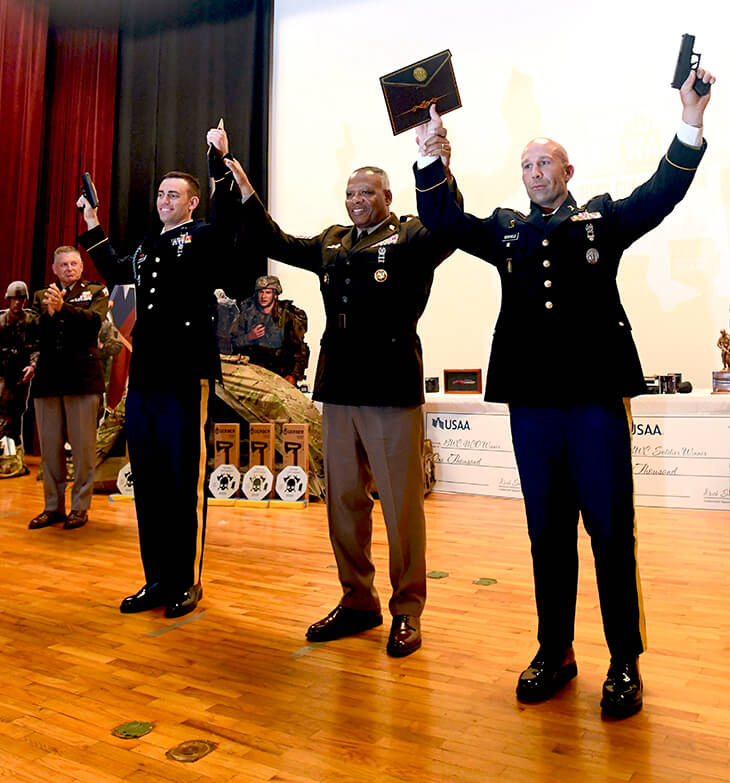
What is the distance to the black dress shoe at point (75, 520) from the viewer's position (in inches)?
163

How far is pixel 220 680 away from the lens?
2021 millimetres

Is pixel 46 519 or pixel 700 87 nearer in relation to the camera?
pixel 700 87

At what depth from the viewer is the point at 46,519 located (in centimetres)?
418

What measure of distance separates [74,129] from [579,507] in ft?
25.8

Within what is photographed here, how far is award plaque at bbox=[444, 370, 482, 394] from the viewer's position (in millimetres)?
5789

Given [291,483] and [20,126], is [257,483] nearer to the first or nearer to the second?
[291,483]

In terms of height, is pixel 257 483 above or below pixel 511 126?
below

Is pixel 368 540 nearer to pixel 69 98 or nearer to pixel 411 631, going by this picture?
pixel 411 631

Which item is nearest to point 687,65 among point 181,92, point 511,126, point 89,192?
point 89,192

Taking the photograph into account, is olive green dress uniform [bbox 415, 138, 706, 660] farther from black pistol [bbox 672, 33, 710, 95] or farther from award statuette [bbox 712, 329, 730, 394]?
award statuette [bbox 712, 329, 730, 394]

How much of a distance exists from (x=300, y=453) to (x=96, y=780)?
143 inches

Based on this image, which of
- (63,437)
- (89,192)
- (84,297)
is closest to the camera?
(89,192)

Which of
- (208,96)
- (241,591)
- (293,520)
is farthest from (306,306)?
(241,591)

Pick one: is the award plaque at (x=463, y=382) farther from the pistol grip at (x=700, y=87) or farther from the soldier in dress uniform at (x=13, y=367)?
the pistol grip at (x=700, y=87)
